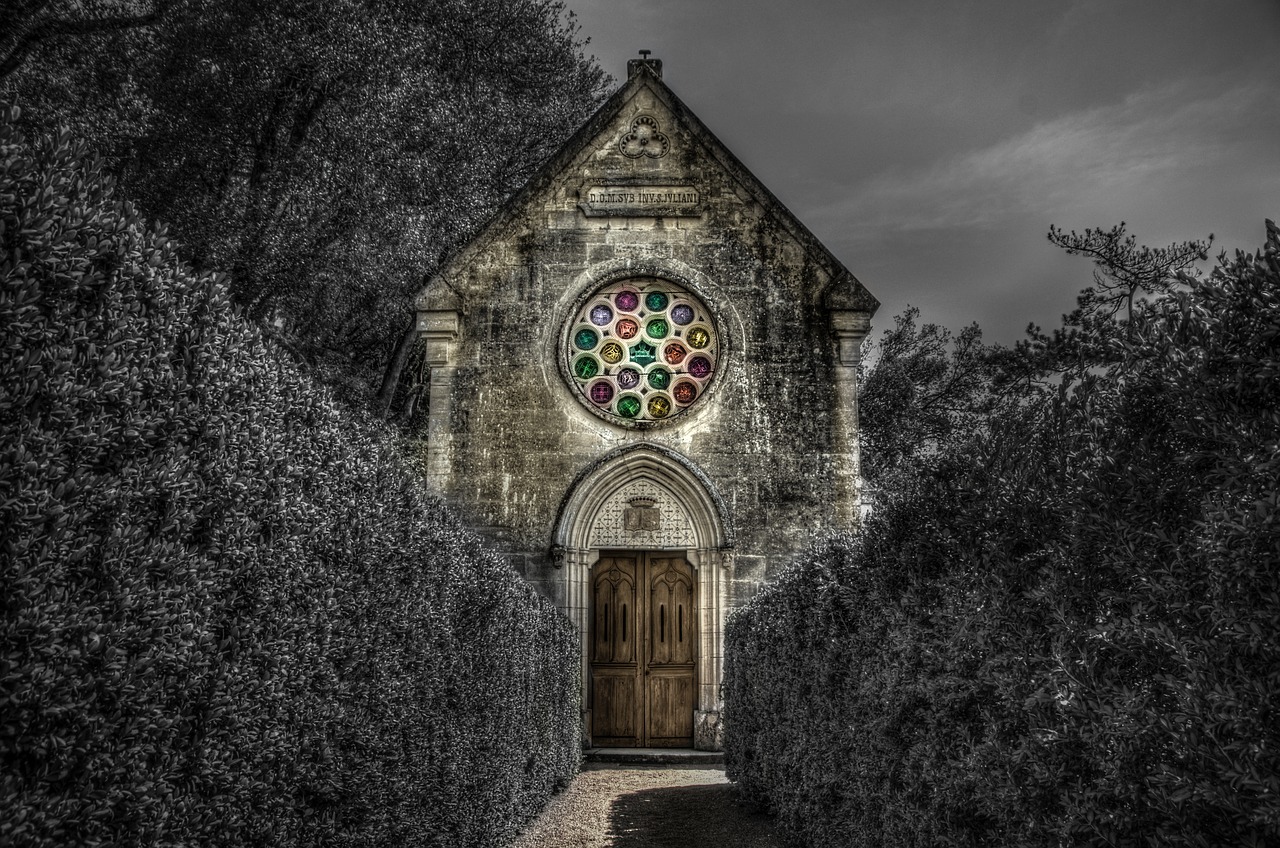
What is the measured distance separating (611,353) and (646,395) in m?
0.80

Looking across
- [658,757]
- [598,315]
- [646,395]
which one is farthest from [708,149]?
[658,757]

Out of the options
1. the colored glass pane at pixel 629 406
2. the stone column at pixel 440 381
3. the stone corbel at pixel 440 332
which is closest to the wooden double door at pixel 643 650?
the colored glass pane at pixel 629 406

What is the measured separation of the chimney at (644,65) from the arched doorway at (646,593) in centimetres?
569

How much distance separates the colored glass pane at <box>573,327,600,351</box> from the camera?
14289mm

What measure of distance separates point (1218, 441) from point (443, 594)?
4.08 meters

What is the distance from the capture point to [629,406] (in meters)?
→ 14.2

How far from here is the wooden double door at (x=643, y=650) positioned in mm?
14031

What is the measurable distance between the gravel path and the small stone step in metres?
0.62

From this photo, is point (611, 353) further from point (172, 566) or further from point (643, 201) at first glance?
point (172, 566)

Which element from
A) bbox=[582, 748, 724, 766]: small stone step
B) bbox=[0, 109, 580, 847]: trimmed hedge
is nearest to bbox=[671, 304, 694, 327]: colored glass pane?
bbox=[582, 748, 724, 766]: small stone step

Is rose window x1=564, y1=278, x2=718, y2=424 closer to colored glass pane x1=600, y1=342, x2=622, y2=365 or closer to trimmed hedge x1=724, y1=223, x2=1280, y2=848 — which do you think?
colored glass pane x1=600, y1=342, x2=622, y2=365

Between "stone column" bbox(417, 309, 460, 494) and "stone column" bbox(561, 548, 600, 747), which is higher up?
"stone column" bbox(417, 309, 460, 494)

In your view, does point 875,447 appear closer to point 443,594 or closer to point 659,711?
point 659,711

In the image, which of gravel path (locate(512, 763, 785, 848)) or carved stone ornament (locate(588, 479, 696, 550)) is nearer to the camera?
gravel path (locate(512, 763, 785, 848))
